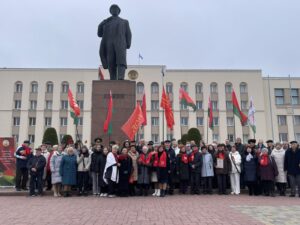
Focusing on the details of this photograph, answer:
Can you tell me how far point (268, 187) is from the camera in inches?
416

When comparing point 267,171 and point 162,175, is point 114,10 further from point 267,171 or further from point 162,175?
point 267,171

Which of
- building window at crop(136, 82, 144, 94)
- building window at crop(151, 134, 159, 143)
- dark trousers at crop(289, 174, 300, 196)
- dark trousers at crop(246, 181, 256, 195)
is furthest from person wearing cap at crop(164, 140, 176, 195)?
building window at crop(136, 82, 144, 94)

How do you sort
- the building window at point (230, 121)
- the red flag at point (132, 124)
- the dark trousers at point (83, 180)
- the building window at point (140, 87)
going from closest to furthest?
the dark trousers at point (83, 180) → the red flag at point (132, 124) → the building window at point (230, 121) → the building window at point (140, 87)

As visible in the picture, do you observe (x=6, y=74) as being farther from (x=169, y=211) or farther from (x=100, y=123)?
(x=169, y=211)

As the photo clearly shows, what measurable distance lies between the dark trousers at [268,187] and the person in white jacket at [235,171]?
0.85m

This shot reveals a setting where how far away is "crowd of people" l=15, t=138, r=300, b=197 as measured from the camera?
392 inches

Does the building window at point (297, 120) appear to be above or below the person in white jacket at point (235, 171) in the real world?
above

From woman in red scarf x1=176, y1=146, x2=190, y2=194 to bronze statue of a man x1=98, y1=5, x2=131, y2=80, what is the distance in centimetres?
421

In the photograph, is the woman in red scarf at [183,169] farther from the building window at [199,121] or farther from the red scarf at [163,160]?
the building window at [199,121]

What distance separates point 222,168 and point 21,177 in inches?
273

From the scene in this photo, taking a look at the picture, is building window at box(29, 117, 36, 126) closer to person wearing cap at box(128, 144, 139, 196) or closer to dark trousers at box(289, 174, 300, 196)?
person wearing cap at box(128, 144, 139, 196)

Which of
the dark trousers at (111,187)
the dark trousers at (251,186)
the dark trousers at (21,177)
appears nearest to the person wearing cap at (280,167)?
the dark trousers at (251,186)

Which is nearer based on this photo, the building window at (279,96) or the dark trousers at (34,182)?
the dark trousers at (34,182)

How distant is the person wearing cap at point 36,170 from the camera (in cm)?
1018
